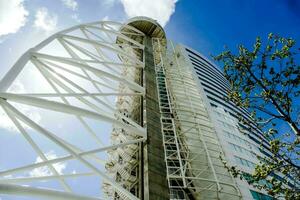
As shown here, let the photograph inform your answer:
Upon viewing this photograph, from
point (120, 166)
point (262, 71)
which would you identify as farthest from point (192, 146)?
point (262, 71)

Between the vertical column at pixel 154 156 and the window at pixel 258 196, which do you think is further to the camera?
the window at pixel 258 196

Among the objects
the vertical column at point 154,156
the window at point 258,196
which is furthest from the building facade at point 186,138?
the window at point 258,196

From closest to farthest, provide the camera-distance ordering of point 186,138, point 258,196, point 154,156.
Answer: point 154,156 → point 186,138 → point 258,196

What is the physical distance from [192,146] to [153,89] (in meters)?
6.16

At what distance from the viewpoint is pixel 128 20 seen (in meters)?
30.8

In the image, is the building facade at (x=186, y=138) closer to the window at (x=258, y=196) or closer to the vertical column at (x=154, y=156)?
the vertical column at (x=154, y=156)

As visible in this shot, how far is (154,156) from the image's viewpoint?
1322 centimetres

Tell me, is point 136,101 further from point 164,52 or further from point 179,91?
point 164,52

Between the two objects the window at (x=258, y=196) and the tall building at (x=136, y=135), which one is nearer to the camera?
the tall building at (x=136, y=135)

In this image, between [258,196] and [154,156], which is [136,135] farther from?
[258,196]

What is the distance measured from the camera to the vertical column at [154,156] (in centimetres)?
1162

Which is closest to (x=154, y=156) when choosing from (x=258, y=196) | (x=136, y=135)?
(x=136, y=135)

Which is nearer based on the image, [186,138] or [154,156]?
[154,156]

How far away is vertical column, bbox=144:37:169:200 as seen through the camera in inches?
458
